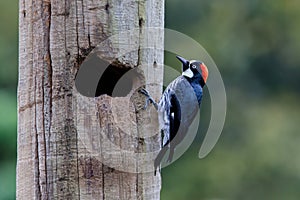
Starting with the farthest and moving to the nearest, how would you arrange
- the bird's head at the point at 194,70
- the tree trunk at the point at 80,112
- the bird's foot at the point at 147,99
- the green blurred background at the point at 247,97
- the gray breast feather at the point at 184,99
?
1. the green blurred background at the point at 247,97
2. the bird's head at the point at 194,70
3. the gray breast feather at the point at 184,99
4. the bird's foot at the point at 147,99
5. the tree trunk at the point at 80,112

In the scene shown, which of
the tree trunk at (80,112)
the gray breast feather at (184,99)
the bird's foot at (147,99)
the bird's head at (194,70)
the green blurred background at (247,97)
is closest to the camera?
the tree trunk at (80,112)

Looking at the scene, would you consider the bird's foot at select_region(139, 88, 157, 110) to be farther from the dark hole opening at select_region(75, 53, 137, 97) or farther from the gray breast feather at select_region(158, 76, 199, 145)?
the gray breast feather at select_region(158, 76, 199, 145)

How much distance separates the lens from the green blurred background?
31.4ft

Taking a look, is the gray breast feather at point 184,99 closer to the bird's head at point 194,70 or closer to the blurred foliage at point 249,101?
the bird's head at point 194,70

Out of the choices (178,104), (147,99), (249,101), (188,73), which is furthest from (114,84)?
(249,101)

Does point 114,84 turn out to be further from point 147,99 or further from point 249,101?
point 249,101

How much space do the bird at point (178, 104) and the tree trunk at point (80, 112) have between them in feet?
0.22

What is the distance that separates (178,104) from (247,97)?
21.6 ft

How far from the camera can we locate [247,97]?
995cm

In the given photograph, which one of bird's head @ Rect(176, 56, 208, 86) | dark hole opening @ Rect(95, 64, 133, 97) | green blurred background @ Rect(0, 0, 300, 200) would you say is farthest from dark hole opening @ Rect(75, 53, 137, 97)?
green blurred background @ Rect(0, 0, 300, 200)

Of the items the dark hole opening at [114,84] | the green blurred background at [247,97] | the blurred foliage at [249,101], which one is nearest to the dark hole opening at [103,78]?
the dark hole opening at [114,84]

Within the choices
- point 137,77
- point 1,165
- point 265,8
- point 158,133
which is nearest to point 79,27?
point 137,77

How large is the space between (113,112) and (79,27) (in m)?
0.30

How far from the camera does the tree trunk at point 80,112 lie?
2.63 metres
